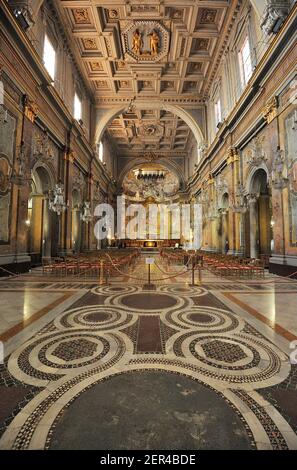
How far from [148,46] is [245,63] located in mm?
5922

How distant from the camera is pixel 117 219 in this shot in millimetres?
28297

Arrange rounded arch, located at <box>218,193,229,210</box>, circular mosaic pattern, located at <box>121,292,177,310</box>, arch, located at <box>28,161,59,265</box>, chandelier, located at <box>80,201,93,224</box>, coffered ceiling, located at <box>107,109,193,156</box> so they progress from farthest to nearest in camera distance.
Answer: coffered ceiling, located at <box>107,109,193,156</box> → chandelier, located at <box>80,201,93,224</box> → rounded arch, located at <box>218,193,229,210</box> → arch, located at <box>28,161,59,265</box> → circular mosaic pattern, located at <box>121,292,177,310</box>

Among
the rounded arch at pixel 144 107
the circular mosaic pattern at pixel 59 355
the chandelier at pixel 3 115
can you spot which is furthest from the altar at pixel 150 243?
the circular mosaic pattern at pixel 59 355

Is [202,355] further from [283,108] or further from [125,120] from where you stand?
[125,120]

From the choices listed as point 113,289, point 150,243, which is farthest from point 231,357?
point 150,243

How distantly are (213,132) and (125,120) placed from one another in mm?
8885

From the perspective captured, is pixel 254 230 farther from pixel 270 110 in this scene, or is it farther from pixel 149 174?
pixel 149 174

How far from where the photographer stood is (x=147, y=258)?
242 inches

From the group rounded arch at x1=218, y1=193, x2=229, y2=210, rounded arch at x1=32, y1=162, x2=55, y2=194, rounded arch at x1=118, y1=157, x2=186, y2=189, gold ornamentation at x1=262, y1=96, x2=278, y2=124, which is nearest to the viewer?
gold ornamentation at x1=262, y1=96, x2=278, y2=124

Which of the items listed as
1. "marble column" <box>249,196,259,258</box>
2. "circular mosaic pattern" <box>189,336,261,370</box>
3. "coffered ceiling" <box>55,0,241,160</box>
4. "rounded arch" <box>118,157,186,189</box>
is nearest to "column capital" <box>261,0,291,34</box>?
"coffered ceiling" <box>55,0,241,160</box>

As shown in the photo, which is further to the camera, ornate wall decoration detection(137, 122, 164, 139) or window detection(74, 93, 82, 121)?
ornate wall decoration detection(137, 122, 164, 139)

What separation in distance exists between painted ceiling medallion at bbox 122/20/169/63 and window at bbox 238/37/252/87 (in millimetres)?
4201

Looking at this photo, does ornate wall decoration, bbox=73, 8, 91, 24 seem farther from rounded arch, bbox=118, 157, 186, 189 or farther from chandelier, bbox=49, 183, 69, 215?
rounded arch, bbox=118, 157, 186, 189

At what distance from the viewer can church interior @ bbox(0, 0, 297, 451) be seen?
63.6 inches
